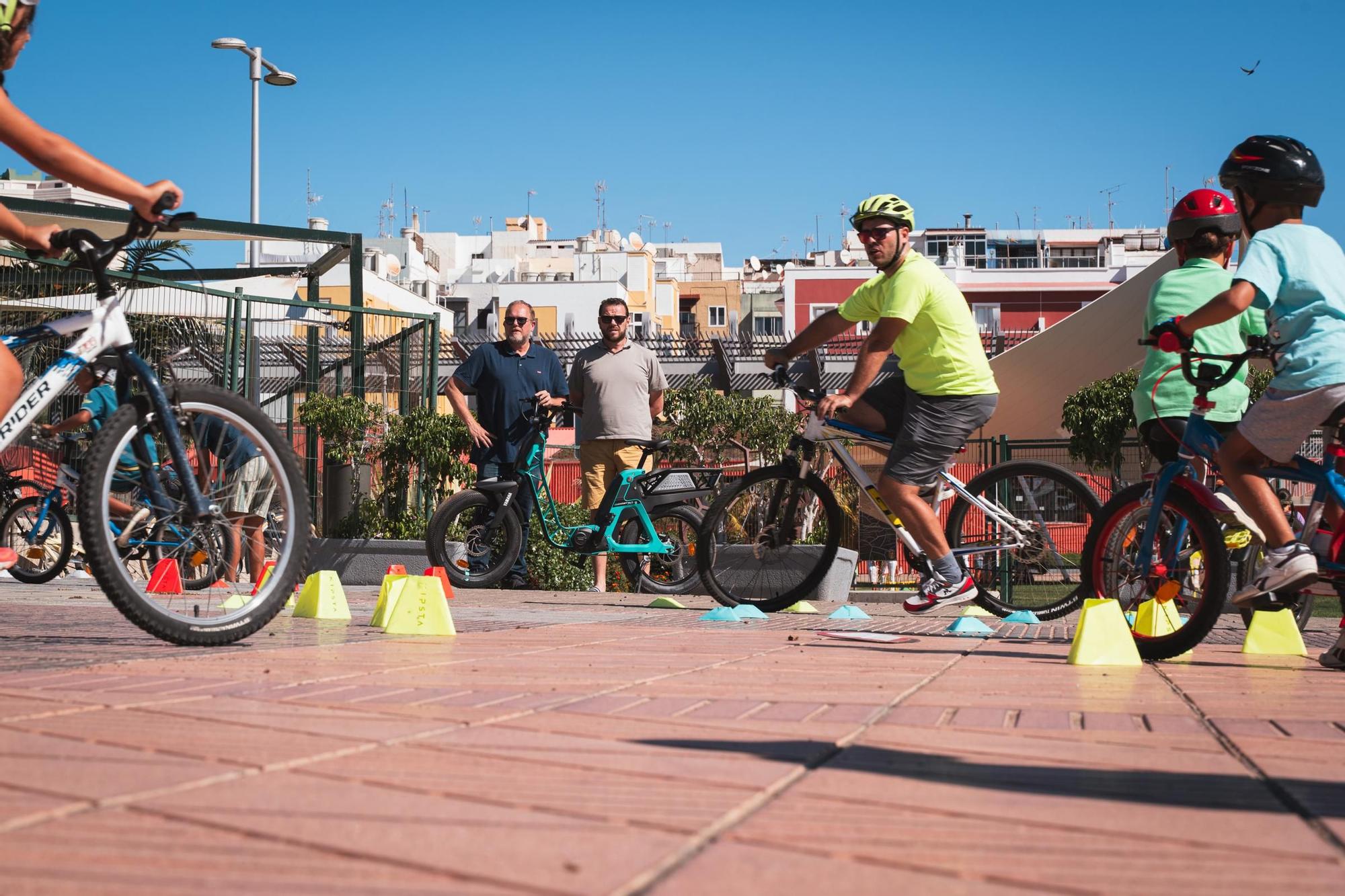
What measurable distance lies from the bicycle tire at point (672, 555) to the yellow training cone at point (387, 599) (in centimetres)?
378

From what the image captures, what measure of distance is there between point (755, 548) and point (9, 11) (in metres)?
4.12

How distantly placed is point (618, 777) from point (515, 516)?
782 cm

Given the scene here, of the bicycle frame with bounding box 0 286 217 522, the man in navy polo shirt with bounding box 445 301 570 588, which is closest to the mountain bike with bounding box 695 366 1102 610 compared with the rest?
the bicycle frame with bounding box 0 286 217 522

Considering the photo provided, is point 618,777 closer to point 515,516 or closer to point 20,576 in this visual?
point 515,516

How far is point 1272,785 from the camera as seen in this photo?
2186 millimetres

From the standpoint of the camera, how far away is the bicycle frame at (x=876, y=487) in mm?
6426

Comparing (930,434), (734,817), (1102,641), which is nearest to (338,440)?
(930,434)

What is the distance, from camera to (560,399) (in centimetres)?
969

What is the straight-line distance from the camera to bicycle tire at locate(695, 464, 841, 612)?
21.8 ft

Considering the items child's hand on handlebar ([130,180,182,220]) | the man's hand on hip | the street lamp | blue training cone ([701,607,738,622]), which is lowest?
blue training cone ([701,607,738,622])

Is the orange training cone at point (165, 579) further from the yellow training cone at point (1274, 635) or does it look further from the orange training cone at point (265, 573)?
the yellow training cone at point (1274, 635)

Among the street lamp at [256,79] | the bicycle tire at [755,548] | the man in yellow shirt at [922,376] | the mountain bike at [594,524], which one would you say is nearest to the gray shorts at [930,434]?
the man in yellow shirt at [922,376]

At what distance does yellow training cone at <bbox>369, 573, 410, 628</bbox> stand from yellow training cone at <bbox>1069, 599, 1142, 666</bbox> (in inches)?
95.8

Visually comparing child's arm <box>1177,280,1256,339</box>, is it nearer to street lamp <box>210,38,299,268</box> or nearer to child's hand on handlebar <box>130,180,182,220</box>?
child's hand on handlebar <box>130,180,182,220</box>
